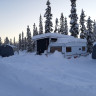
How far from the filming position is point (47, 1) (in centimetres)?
4216

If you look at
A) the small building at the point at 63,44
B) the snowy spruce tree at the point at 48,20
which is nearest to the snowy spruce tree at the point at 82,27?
the snowy spruce tree at the point at 48,20

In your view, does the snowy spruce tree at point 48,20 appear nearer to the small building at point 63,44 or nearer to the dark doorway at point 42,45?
the dark doorway at point 42,45

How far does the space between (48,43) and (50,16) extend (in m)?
14.3

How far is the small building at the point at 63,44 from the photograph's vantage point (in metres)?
26.5

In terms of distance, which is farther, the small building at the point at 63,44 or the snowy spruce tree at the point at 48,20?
the snowy spruce tree at the point at 48,20

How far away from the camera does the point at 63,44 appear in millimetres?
26234

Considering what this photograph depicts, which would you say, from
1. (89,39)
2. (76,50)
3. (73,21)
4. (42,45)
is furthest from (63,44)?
(89,39)

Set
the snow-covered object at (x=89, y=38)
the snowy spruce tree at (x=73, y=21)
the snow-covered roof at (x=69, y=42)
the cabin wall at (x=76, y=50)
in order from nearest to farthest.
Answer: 1. the snow-covered roof at (x=69, y=42)
2. the cabin wall at (x=76, y=50)
3. the snowy spruce tree at (x=73, y=21)
4. the snow-covered object at (x=89, y=38)

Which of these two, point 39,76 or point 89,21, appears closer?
point 39,76

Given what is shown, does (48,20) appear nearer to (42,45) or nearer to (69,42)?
(42,45)

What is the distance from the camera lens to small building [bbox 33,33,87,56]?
87.0ft

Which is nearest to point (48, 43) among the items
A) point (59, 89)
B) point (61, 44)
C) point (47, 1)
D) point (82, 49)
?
point (61, 44)

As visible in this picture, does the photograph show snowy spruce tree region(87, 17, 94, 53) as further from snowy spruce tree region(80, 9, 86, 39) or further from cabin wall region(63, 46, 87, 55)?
cabin wall region(63, 46, 87, 55)

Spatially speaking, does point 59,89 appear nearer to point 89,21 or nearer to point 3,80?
point 3,80
